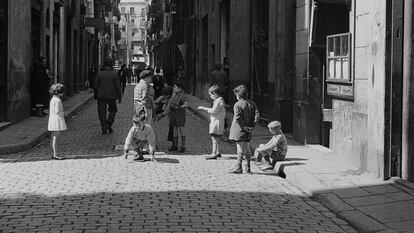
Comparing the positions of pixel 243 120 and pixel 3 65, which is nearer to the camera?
pixel 243 120

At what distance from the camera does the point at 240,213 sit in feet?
23.5

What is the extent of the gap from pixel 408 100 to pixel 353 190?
4.82 feet

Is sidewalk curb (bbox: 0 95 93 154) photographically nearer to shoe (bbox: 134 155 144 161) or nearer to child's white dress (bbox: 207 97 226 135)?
shoe (bbox: 134 155 144 161)

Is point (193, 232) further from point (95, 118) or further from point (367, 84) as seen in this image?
point (95, 118)

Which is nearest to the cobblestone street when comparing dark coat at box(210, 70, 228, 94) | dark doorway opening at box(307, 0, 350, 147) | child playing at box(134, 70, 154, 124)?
child playing at box(134, 70, 154, 124)

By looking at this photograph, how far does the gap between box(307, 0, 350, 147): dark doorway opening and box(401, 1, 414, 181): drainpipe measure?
3.55 meters

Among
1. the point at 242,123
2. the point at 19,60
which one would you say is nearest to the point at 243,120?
the point at 242,123

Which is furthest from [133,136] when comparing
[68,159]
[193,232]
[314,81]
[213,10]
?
[213,10]

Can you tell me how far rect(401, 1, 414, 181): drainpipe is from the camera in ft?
27.6

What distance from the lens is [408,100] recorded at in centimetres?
848

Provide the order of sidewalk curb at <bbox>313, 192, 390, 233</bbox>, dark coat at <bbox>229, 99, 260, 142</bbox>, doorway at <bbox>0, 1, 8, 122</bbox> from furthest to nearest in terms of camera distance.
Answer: doorway at <bbox>0, 1, 8, 122</bbox> < dark coat at <bbox>229, 99, 260, 142</bbox> < sidewalk curb at <bbox>313, 192, 390, 233</bbox>

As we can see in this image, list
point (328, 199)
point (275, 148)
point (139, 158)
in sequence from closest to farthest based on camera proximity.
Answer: point (328, 199) < point (275, 148) < point (139, 158)

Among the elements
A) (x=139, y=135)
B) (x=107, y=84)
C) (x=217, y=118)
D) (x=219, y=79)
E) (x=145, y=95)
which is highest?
(x=219, y=79)

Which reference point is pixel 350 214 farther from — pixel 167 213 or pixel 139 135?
pixel 139 135
